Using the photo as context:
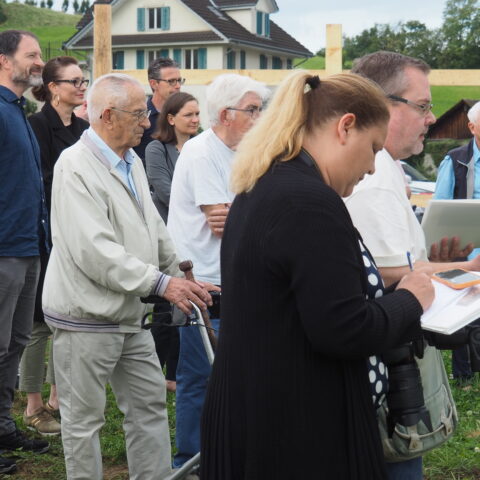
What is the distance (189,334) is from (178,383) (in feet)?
1.07

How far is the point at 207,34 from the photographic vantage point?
5525 cm

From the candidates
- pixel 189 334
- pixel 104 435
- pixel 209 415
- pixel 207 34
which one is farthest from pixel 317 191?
pixel 207 34

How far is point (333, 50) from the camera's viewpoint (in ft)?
28.0

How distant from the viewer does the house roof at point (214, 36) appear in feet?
180

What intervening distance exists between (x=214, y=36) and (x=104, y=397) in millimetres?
52410

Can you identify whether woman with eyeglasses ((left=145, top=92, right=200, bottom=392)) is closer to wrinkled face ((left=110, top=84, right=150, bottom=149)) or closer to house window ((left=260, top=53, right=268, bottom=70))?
wrinkled face ((left=110, top=84, right=150, bottom=149))

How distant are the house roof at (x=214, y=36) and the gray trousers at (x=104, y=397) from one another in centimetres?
5131

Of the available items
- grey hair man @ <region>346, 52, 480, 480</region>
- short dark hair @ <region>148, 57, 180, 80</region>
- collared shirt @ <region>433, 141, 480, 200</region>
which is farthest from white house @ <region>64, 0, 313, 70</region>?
grey hair man @ <region>346, 52, 480, 480</region>

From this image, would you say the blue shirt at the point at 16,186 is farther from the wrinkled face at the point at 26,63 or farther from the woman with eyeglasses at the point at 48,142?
the woman with eyeglasses at the point at 48,142

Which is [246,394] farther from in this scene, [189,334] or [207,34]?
[207,34]

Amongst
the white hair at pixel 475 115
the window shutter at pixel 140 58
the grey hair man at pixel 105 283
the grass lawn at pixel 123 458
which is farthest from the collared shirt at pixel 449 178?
the window shutter at pixel 140 58

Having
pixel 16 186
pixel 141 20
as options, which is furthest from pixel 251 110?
pixel 141 20

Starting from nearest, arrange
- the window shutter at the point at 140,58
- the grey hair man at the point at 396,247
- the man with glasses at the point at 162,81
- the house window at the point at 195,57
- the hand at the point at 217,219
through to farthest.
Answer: the grey hair man at the point at 396,247, the hand at the point at 217,219, the man with glasses at the point at 162,81, the house window at the point at 195,57, the window shutter at the point at 140,58

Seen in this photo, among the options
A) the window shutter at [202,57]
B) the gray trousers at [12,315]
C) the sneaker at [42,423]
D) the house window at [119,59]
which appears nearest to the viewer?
the gray trousers at [12,315]
